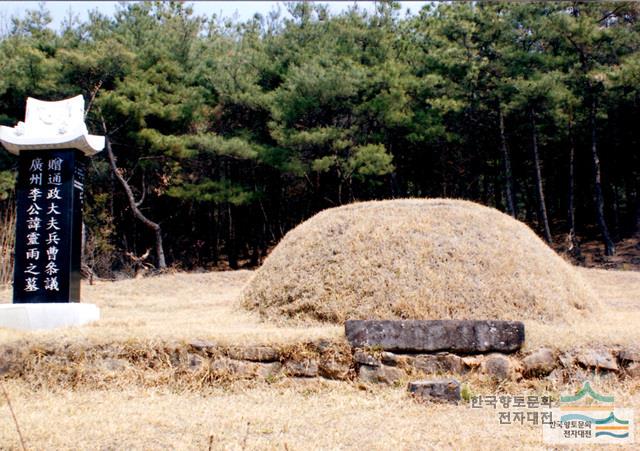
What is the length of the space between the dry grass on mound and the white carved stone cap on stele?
291 cm

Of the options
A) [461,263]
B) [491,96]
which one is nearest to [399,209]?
[461,263]

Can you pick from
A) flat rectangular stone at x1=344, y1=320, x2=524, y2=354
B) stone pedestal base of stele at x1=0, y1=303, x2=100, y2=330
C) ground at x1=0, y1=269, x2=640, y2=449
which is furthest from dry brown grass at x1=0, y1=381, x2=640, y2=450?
stone pedestal base of stele at x1=0, y1=303, x2=100, y2=330

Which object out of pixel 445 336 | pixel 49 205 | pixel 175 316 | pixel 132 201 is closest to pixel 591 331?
pixel 445 336

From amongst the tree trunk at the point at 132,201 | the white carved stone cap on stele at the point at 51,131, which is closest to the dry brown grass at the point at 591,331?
the white carved stone cap on stele at the point at 51,131

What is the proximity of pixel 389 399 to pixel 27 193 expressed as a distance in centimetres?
525

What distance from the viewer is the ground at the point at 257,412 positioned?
13.0 ft

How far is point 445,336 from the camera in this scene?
209 inches

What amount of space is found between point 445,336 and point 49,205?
5.13m

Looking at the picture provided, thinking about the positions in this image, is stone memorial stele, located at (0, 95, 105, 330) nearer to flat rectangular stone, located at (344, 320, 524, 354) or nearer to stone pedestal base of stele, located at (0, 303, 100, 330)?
stone pedestal base of stele, located at (0, 303, 100, 330)

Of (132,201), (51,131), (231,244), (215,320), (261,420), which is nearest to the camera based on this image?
(261,420)

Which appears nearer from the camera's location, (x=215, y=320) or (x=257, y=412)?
(x=257, y=412)

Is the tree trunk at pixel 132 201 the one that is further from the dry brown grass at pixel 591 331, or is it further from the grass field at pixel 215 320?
the dry brown grass at pixel 591 331

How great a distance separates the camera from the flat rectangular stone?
5301mm

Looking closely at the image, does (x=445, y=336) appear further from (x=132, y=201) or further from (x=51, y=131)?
(x=132, y=201)
